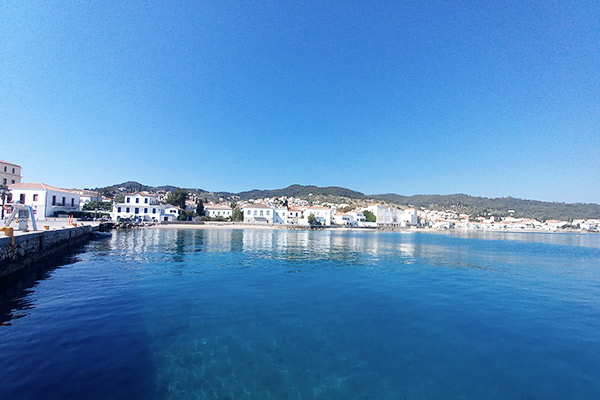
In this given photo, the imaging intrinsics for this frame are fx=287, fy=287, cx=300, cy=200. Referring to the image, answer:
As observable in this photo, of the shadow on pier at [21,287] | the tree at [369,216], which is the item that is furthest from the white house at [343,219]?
the shadow on pier at [21,287]

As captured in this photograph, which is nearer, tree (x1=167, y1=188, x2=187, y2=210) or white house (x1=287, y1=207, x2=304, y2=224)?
tree (x1=167, y1=188, x2=187, y2=210)

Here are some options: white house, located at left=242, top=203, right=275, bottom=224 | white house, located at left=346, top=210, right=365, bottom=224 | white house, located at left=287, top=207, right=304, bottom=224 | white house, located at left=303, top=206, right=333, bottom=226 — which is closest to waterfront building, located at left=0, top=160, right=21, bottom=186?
white house, located at left=242, top=203, right=275, bottom=224

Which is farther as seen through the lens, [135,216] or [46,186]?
[135,216]

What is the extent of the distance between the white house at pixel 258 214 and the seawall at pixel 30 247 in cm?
5991

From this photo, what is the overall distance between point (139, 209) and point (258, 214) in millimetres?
33068

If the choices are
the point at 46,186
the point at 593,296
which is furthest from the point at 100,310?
the point at 46,186

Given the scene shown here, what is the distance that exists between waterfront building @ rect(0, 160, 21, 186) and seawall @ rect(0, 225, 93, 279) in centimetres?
3672

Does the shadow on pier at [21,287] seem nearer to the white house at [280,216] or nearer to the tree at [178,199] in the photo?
the tree at [178,199]

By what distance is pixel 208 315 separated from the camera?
972 cm

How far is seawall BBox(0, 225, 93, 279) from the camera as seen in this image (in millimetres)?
13898

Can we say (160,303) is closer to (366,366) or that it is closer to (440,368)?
(366,366)

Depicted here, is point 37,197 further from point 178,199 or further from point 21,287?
point 21,287

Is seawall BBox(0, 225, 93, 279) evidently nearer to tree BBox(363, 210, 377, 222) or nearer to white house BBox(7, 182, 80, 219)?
white house BBox(7, 182, 80, 219)

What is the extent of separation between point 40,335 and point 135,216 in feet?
222
